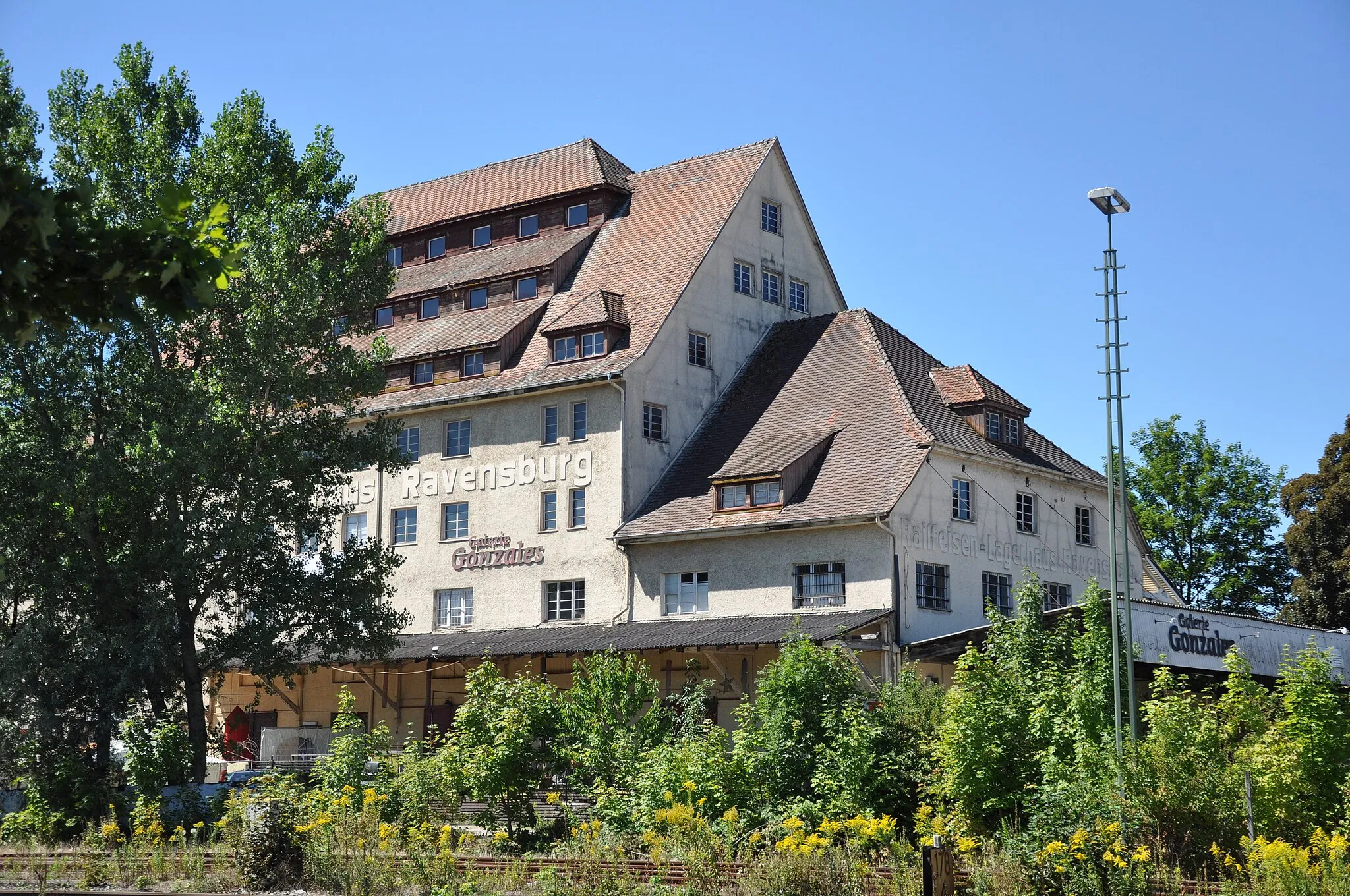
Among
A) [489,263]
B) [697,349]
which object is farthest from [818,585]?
[489,263]

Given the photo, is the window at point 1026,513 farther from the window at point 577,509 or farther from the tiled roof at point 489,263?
the tiled roof at point 489,263

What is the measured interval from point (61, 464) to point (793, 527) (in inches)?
659

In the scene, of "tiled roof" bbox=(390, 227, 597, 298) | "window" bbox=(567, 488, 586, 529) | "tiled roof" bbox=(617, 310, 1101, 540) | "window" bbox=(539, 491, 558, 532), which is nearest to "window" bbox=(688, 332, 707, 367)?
"tiled roof" bbox=(617, 310, 1101, 540)

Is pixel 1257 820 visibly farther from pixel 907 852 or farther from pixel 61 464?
pixel 61 464

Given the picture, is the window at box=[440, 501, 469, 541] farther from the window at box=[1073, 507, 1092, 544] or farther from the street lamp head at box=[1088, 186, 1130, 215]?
the street lamp head at box=[1088, 186, 1130, 215]

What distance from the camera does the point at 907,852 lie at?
1669 centimetres

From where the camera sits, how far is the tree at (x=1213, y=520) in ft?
198

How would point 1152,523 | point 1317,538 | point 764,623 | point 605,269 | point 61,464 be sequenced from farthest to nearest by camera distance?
1. point 1152,523
2. point 1317,538
3. point 605,269
4. point 764,623
5. point 61,464

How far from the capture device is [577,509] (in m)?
40.9

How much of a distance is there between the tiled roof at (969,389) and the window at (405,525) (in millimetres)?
15929

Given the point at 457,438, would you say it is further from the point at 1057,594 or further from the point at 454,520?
the point at 1057,594

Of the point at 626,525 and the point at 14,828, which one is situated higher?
the point at 626,525

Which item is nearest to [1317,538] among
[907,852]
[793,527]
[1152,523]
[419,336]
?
[1152,523]

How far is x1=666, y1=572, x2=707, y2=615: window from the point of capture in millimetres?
37938
